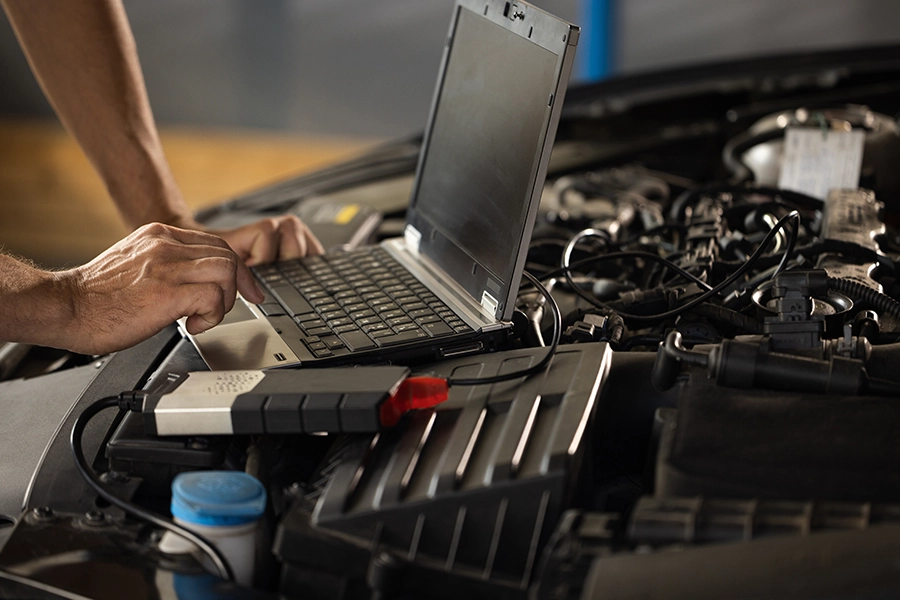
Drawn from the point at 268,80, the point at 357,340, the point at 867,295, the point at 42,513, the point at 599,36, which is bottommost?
the point at 42,513

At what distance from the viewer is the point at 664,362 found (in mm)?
648

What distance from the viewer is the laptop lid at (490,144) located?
0.75 m

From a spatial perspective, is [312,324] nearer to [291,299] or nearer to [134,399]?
[291,299]

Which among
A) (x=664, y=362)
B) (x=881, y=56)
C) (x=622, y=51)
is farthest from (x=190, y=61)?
(x=664, y=362)

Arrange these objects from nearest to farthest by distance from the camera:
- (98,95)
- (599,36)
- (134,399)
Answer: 1. (134,399)
2. (98,95)
3. (599,36)

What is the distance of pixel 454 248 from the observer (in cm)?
91

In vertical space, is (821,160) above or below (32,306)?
above

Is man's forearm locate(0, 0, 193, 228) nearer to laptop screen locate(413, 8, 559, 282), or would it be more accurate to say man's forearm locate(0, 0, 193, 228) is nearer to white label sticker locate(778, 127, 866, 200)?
laptop screen locate(413, 8, 559, 282)

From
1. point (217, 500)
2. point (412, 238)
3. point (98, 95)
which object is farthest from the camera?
point (98, 95)

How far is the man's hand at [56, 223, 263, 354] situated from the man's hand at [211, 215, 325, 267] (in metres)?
0.22

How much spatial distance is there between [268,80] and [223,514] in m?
3.69

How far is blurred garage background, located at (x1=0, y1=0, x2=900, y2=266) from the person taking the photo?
3617mm

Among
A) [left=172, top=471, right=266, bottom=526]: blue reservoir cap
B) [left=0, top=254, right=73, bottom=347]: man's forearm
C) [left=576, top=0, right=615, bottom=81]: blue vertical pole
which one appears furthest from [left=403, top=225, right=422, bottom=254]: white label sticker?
[left=576, top=0, right=615, bottom=81]: blue vertical pole

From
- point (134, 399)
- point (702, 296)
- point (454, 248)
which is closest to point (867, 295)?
point (702, 296)
